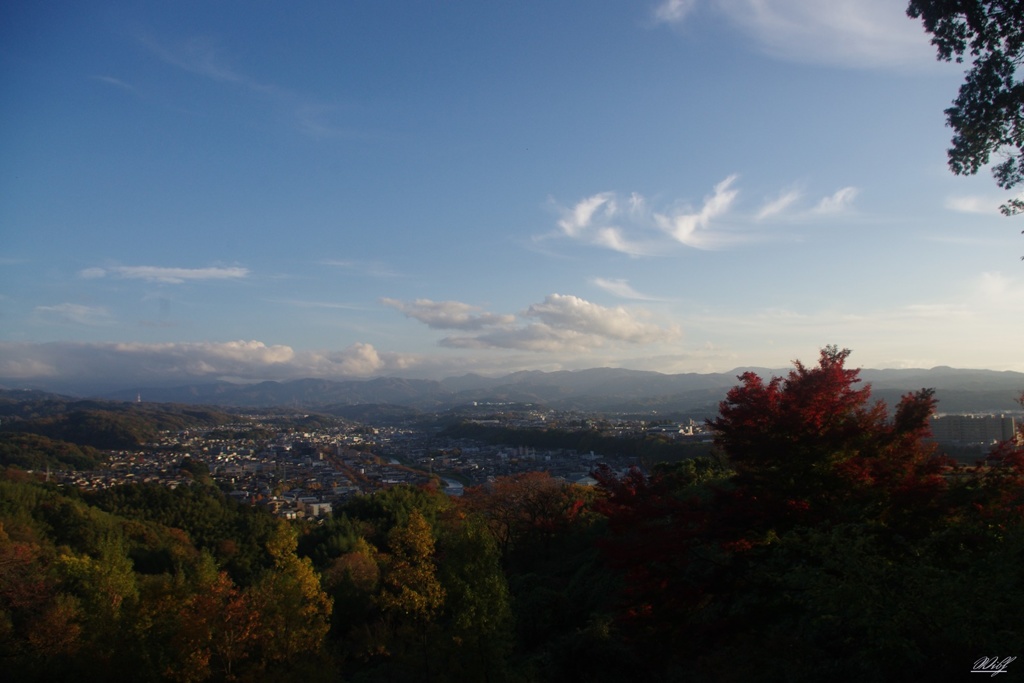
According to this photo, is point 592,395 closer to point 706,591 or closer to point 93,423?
point 93,423

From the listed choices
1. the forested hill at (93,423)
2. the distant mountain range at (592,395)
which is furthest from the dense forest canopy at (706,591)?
the forested hill at (93,423)

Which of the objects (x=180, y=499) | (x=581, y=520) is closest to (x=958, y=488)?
(x=581, y=520)

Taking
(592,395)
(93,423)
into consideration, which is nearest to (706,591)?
(93,423)

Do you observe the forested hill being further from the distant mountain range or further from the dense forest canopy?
the dense forest canopy

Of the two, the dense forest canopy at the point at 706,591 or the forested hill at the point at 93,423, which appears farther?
the forested hill at the point at 93,423

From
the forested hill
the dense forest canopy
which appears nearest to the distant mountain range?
the dense forest canopy

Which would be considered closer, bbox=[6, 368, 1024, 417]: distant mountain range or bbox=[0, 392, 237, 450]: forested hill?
bbox=[0, 392, 237, 450]: forested hill

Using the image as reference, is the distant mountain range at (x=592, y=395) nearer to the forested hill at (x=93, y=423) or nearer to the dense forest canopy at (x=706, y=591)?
the dense forest canopy at (x=706, y=591)

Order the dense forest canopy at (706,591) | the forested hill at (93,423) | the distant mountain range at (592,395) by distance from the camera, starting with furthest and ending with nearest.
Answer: the distant mountain range at (592,395)
the forested hill at (93,423)
the dense forest canopy at (706,591)

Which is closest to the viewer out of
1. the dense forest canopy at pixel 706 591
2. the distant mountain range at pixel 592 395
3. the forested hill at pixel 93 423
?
the dense forest canopy at pixel 706 591

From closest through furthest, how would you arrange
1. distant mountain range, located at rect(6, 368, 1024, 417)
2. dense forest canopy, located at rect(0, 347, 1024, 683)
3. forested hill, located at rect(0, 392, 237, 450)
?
1. dense forest canopy, located at rect(0, 347, 1024, 683)
2. forested hill, located at rect(0, 392, 237, 450)
3. distant mountain range, located at rect(6, 368, 1024, 417)

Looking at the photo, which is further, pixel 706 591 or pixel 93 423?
pixel 93 423

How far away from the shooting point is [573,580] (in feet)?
47.1

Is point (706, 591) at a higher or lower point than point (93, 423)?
higher
